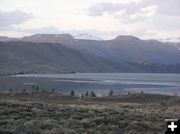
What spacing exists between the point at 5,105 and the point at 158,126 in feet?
40.7

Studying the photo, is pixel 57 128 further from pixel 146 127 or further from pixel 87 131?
→ pixel 146 127

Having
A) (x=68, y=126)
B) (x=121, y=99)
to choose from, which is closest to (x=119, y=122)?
(x=68, y=126)

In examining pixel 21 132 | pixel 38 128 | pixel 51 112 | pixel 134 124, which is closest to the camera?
pixel 21 132

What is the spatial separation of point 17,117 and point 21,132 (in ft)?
21.1

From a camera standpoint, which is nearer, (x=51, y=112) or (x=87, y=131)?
(x=87, y=131)

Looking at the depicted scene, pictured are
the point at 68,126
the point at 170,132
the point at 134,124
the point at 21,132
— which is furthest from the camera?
the point at 134,124

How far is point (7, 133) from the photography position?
19484 mm

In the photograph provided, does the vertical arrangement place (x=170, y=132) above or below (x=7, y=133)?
above

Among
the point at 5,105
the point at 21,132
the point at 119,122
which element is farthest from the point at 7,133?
the point at 5,105

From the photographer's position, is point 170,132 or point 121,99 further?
point 121,99

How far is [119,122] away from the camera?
24562 millimetres

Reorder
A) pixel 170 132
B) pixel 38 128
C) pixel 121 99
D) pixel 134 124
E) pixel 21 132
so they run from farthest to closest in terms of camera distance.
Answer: pixel 121 99 → pixel 134 124 → pixel 38 128 → pixel 21 132 → pixel 170 132

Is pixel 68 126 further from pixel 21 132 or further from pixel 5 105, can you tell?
pixel 5 105

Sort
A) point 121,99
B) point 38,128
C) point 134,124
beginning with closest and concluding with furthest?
point 38,128 < point 134,124 < point 121,99
